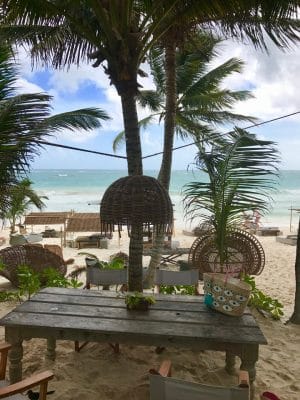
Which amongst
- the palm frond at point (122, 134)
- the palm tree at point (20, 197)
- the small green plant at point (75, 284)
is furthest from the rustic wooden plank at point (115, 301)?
the palm frond at point (122, 134)

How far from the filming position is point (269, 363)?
3271 mm

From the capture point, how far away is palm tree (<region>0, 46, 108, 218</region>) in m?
3.46

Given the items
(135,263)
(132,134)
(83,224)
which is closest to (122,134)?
(83,224)

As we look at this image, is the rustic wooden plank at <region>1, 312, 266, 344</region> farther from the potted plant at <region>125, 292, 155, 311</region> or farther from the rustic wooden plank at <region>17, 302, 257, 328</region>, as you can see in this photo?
the potted plant at <region>125, 292, 155, 311</region>

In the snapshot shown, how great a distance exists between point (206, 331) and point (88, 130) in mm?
3127

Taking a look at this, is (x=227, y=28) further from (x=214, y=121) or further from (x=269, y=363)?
(x=214, y=121)

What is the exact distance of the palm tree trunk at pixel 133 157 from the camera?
3531mm

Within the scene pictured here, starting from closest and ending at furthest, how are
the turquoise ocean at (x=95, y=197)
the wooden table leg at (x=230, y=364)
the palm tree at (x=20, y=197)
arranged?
1. the wooden table leg at (x=230, y=364)
2. the palm tree at (x=20, y=197)
3. the turquoise ocean at (x=95, y=197)

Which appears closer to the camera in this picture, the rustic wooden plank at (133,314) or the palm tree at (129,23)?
the rustic wooden plank at (133,314)

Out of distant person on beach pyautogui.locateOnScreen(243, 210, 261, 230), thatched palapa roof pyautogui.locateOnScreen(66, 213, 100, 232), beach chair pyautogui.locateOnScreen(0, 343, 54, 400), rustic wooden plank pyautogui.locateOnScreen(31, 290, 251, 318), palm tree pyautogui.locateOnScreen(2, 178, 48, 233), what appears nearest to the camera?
beach chair pyautogui.locateOnScreen(0, 343, 54, 400)

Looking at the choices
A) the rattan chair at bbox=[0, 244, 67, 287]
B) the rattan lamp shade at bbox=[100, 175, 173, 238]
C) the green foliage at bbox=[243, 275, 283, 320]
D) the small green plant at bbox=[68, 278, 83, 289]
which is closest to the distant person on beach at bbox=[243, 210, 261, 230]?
the green foliage at bbox=[243, 275, 283, 320]

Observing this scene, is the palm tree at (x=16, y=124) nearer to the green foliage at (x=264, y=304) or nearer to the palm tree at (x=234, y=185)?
the palm tree at (x=234, y=185)

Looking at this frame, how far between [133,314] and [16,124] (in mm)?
2106

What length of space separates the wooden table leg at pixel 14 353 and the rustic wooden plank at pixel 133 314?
21cm
